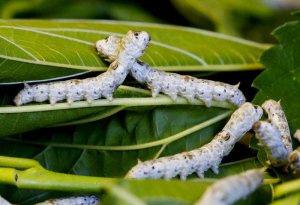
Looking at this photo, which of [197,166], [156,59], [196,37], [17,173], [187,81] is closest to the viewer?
[17,173]

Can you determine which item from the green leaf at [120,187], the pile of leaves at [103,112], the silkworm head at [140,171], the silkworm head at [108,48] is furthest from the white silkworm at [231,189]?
the silkworm head at [108,48]

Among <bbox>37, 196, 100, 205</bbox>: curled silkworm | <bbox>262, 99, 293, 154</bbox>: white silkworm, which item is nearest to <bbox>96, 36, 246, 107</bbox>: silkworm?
<bbox>262, 99, 293, 154</bbox>: white silkworm

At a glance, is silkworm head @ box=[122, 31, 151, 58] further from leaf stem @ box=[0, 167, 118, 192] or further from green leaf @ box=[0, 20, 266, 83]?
leaf stem @ box=[0, 167, 118, 192]

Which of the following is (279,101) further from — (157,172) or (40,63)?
(40,63)

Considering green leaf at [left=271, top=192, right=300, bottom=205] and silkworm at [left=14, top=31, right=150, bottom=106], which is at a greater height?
silkworm at [left=14, top=31, right=150, bottom=106]

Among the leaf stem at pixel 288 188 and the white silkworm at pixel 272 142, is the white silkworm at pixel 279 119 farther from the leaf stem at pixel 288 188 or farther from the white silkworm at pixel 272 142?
the leaf stem at pixel 288 188

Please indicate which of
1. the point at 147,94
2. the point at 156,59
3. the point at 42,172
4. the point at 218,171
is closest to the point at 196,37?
the point at 156,59
